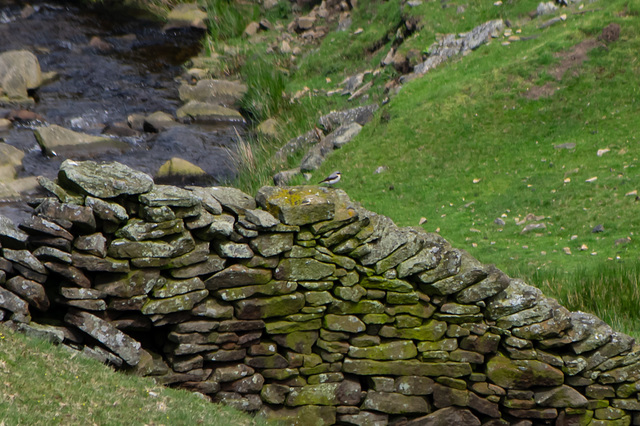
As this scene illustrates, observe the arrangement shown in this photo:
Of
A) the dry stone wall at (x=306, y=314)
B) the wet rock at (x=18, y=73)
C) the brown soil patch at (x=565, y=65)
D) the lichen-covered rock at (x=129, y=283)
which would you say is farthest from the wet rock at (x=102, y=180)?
the wet rock at (x=18, y=73)

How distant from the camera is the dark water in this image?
2195cm

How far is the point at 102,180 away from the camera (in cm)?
873

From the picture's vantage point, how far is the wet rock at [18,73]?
24.9 metres

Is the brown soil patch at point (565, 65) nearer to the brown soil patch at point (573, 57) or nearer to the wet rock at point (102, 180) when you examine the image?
the brown soil patch at point (573, 57)

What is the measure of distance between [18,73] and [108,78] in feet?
11.3

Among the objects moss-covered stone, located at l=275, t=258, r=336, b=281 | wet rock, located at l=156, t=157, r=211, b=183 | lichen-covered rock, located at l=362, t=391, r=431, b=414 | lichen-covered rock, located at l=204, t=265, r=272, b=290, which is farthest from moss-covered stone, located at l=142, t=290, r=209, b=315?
wet rock, located at l=156, t=157, r=211, b=183

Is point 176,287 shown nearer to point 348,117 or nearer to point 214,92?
point 348,117

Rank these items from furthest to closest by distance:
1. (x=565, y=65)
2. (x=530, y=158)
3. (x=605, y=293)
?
1. (x=565, y=65)
2. (x=530, y=158)
3. (x=605, y=293)

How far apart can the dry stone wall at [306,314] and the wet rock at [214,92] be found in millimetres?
17069

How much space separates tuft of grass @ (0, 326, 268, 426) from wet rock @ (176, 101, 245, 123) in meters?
17.4

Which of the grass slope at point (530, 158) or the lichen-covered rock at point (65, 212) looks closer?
the lichen-covered rock at point (65, 212)

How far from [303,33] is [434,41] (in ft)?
29.8

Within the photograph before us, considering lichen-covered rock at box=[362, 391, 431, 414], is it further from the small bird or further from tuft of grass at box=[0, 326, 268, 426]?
the small bird

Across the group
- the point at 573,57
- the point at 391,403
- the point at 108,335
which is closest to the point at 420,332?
the point at 391,403
